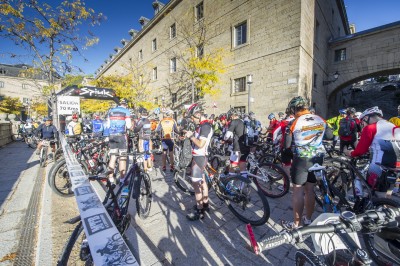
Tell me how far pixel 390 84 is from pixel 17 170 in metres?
47.7

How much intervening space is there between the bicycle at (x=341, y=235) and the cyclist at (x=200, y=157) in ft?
6.80

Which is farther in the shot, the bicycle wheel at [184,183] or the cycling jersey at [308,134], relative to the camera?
the bicycle wheel at [184,183]

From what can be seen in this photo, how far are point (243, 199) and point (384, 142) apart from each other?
91.2 inches

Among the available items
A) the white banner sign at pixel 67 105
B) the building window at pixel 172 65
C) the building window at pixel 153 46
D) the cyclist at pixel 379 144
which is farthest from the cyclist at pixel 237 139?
the building window at pixel 153 46

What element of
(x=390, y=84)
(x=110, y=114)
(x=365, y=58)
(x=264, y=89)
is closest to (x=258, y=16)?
(x=264, y=89)

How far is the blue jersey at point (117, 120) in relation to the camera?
493cm

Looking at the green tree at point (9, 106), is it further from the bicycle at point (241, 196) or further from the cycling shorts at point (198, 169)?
the bicycle at point (241, 196)

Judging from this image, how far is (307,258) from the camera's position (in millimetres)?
1301

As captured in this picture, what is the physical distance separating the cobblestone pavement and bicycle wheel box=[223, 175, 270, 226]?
155 millimetres

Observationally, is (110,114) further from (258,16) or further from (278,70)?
(258,16)

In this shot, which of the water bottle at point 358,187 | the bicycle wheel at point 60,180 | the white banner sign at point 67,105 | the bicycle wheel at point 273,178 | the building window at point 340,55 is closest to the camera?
the water bottle at point 358,187

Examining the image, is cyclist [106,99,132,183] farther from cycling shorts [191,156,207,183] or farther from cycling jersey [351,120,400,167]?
cycling jersey [351,120,400,167]

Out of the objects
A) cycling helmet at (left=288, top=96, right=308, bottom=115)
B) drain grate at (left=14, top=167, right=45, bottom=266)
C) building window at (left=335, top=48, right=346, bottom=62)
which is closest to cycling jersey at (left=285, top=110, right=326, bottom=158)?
cycling helmet at (left=288, top=96, right=308, bottom=115)

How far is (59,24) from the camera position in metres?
7.72
